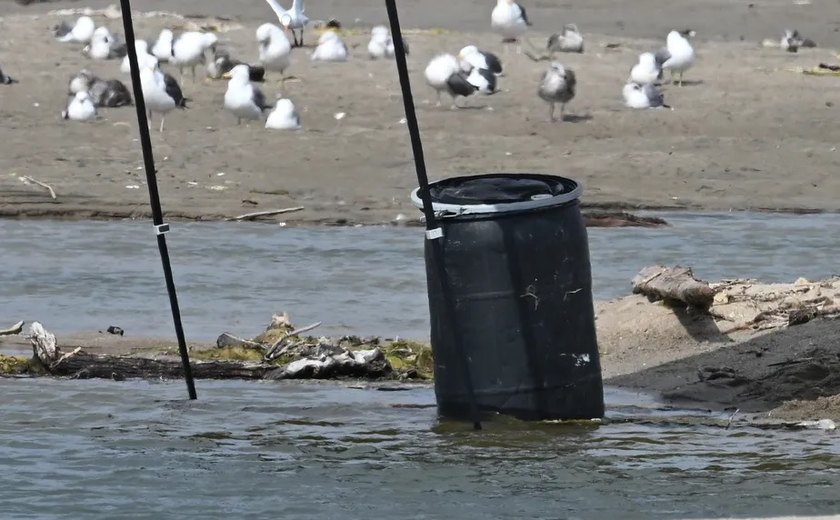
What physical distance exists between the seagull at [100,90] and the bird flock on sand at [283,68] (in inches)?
0.4

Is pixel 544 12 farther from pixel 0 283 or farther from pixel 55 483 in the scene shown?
pixel 55 483

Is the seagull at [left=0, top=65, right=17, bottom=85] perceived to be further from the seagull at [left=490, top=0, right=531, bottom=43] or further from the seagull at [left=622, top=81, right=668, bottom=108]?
the seagull at [left=622, top=81, right=668, bottom=108]

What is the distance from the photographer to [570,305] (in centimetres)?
683

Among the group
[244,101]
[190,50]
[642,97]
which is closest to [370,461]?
[244,101]

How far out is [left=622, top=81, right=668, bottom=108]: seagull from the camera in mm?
18031

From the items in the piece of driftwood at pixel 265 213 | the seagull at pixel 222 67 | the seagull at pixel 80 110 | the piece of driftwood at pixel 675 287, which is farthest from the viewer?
the seagull at pixel 222 67

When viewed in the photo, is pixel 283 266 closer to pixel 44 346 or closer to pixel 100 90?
pixel 44 346

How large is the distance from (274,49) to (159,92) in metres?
2.78

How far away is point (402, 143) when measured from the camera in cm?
1628

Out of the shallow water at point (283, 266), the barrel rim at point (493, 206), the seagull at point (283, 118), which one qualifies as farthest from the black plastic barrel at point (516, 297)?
the seagull at point (283, 118)

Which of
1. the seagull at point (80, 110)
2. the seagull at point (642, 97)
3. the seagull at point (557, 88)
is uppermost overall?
the seagull at point (80, 110)

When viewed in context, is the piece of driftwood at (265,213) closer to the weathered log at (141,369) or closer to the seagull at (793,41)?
the weathered log at (141,369)

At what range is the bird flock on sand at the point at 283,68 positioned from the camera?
17.2 meters

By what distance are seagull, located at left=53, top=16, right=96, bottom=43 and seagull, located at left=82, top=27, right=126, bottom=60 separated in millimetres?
625
